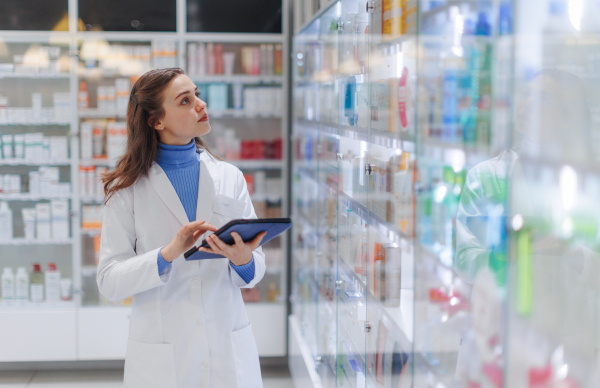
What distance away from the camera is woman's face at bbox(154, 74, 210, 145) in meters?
1.82

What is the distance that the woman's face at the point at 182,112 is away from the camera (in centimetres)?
182

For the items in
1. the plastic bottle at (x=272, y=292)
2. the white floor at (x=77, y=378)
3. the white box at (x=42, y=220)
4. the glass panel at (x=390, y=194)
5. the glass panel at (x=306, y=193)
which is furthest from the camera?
the plastic bottle at (x=272, y=292)

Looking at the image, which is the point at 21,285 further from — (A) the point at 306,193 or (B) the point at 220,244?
(B) the point at 220,244

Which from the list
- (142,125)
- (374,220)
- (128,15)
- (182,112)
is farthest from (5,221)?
(374,220)

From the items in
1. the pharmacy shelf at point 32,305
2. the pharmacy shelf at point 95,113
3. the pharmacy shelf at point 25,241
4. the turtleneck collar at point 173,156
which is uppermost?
the pharmacy shelf at point 95,113

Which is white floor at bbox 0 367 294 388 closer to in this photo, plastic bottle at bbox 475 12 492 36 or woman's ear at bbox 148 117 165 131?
woman's ear at bbox 148 117 165 131

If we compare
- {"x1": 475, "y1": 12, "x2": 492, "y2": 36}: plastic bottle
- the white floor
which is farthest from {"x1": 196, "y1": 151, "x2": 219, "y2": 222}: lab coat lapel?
the white floor

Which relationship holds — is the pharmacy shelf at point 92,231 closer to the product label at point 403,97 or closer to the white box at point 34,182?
the white box at point 34,182

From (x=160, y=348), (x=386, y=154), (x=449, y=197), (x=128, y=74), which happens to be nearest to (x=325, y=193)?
(x=386, y=154)

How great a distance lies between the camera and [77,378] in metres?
4.12

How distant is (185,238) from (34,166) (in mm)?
3178

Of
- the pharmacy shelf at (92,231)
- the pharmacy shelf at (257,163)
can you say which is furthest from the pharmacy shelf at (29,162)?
the pharmacy shelf at (257,163)

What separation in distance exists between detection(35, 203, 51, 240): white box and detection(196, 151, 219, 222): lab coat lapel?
112 inches

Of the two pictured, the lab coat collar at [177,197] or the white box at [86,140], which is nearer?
the lab coat collar at [177,197]
